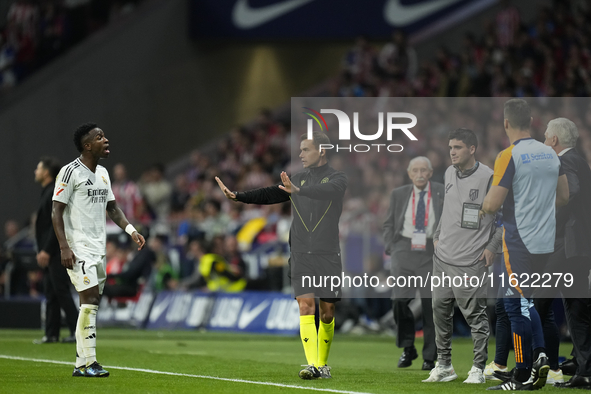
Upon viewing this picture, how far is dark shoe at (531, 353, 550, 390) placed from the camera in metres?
8.12

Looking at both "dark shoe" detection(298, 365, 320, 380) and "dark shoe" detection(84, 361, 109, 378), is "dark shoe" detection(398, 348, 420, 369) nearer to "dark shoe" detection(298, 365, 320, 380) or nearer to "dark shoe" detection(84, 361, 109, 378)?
"dark shoe" detection(298, 365, 320, 380)

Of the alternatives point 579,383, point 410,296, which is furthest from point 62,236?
point 579,383

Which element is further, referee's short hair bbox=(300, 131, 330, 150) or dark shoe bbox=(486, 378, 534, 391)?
referee's short hair bbox=(300, 131, 330, 150)

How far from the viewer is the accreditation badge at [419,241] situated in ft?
36.2

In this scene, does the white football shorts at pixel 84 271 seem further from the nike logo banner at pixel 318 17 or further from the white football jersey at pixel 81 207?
the nike logo banner at pixel 318 17

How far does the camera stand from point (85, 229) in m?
9.23

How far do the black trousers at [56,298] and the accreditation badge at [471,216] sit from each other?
6.36 meters

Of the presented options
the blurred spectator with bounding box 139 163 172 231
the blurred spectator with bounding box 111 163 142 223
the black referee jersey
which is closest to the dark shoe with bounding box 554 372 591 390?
the black referee jersey

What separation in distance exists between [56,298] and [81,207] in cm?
496

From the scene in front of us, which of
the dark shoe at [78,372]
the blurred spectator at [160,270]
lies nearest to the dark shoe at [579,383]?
the dark shoe at [78,372]

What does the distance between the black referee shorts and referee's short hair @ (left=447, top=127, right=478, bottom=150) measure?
1668 mm

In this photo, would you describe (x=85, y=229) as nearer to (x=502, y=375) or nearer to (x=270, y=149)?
(x=502, y=375)

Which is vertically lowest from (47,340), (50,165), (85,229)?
(47,340)

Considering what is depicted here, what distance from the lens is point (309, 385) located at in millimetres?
8688
